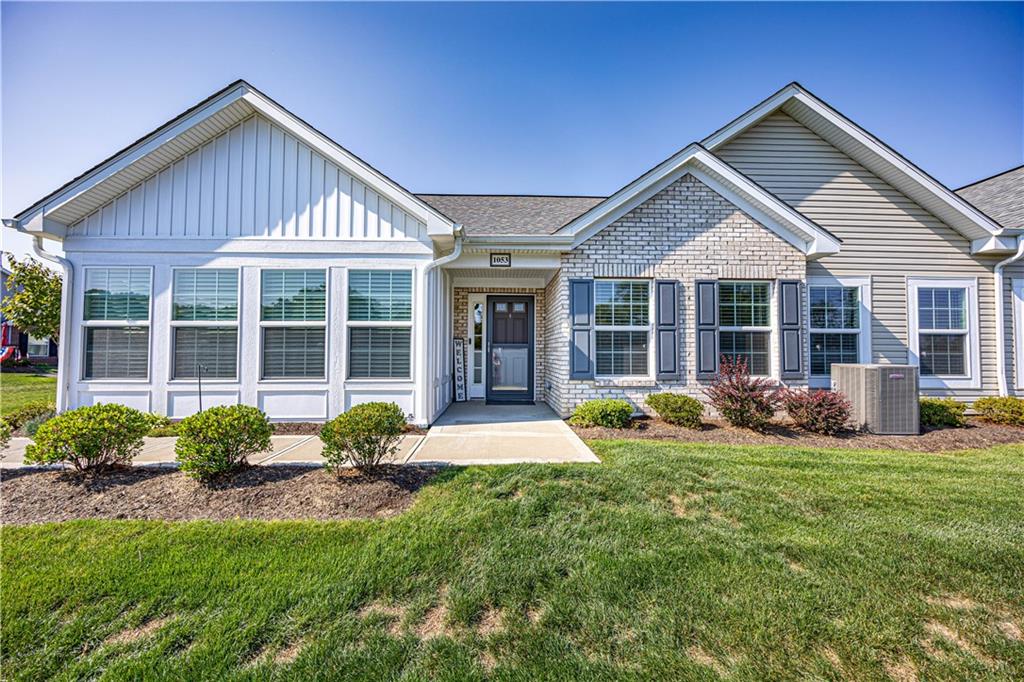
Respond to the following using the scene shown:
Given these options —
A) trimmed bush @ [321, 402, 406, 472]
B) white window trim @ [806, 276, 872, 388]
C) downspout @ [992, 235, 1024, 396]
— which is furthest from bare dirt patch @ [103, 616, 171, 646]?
downspout @ [992, 235, 1024, 396]

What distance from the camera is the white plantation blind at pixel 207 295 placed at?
6.33 m

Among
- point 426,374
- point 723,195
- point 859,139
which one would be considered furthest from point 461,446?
point 859,139

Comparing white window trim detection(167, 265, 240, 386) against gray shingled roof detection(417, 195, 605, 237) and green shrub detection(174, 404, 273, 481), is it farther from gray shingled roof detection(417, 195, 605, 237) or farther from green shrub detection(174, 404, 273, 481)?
gray shingled roof detection(417, 195, 605, 237)

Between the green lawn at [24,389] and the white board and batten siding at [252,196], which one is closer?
the white board and batten siding at [252,196]

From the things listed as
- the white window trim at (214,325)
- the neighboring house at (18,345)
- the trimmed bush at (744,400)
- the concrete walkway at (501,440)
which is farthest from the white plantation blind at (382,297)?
the neighboring house at (18,345)

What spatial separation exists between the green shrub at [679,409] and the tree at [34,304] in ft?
41.5

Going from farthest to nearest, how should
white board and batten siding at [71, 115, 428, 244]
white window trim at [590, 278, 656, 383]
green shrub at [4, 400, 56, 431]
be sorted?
white window trim at [590, 278, 656, 383] → white board and batten siding at [71, 115, 428, 244] → green shrub at [4, 400, 56, 431]

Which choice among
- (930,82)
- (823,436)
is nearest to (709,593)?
(823,436)

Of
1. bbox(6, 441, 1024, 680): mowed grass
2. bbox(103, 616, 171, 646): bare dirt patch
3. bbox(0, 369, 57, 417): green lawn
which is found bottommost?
bbox(103, 616, 171, 646): bare dirt patch

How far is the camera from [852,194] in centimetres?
826

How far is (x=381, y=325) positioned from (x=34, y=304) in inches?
329

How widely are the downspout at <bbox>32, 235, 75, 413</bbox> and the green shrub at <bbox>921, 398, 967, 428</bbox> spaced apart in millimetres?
14307

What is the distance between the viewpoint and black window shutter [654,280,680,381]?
704 centimetres

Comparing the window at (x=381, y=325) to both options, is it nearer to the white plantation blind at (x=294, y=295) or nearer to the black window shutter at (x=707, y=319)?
the white plantation blind at (x=294, y=295)
